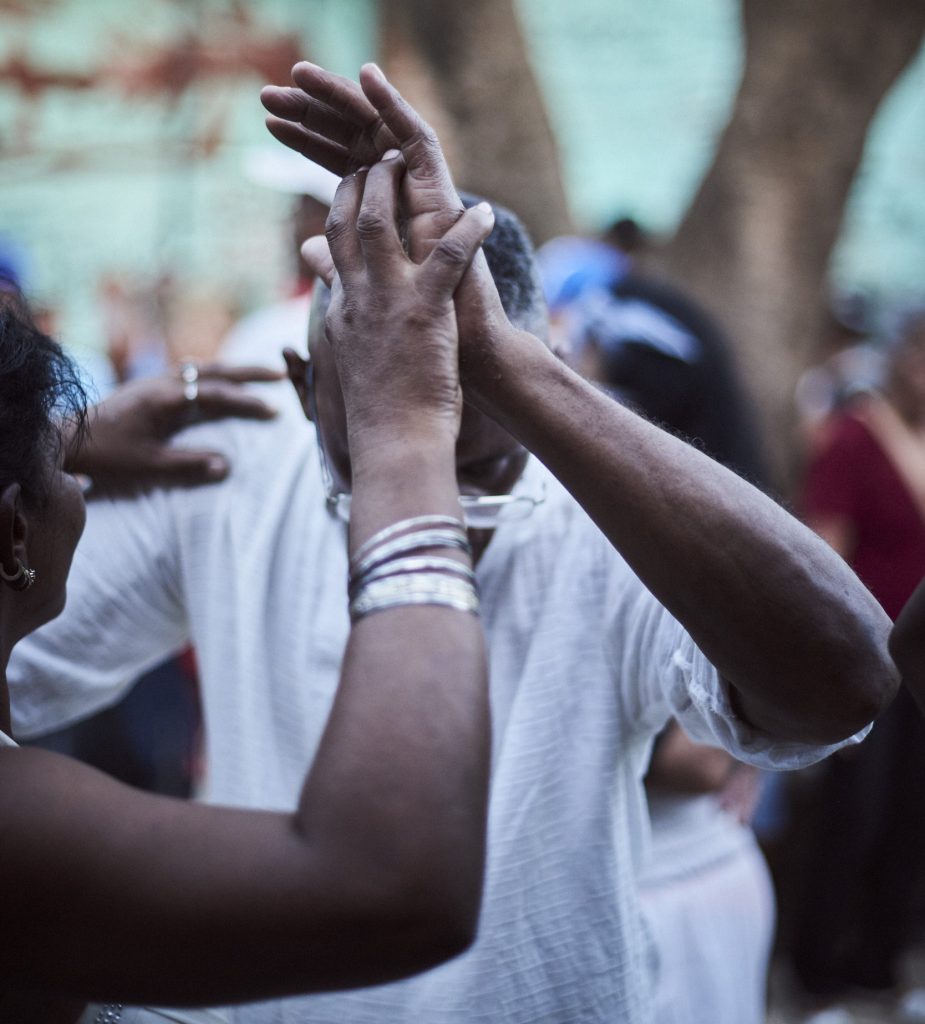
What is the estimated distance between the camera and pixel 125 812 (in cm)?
107

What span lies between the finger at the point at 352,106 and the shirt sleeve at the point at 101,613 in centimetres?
79

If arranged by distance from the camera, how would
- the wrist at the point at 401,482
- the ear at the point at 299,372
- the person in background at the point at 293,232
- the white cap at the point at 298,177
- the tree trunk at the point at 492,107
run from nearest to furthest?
the wrist at the point at 401,482 → the ear at the point at 299,372 → the person in background at the point at 293,232 → the white cap at the point at 298,177 → the tree trunk at the point at 492,107

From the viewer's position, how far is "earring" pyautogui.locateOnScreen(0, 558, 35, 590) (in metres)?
1.29

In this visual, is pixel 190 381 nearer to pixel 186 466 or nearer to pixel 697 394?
pixel 186 466

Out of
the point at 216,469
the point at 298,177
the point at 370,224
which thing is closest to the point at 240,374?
the point at 216,469

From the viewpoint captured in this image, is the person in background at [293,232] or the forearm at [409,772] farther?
the person in background at [293,232]

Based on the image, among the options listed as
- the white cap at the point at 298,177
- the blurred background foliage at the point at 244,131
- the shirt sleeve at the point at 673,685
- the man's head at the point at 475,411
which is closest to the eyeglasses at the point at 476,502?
the man's head at the point at 475,411

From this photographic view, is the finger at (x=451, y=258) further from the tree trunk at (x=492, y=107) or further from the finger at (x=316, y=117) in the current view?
the tree trunk at (x=492, y=107)

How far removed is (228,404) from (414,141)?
2.54 ft

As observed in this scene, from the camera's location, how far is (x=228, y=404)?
1.92 m

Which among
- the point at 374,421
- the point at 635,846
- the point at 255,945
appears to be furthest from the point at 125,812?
the point at 635,846

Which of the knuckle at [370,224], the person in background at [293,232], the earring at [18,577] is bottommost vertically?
the earring at [18,577]

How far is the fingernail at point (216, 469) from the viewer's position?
1867mm

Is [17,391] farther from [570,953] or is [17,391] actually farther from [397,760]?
[570,953]
